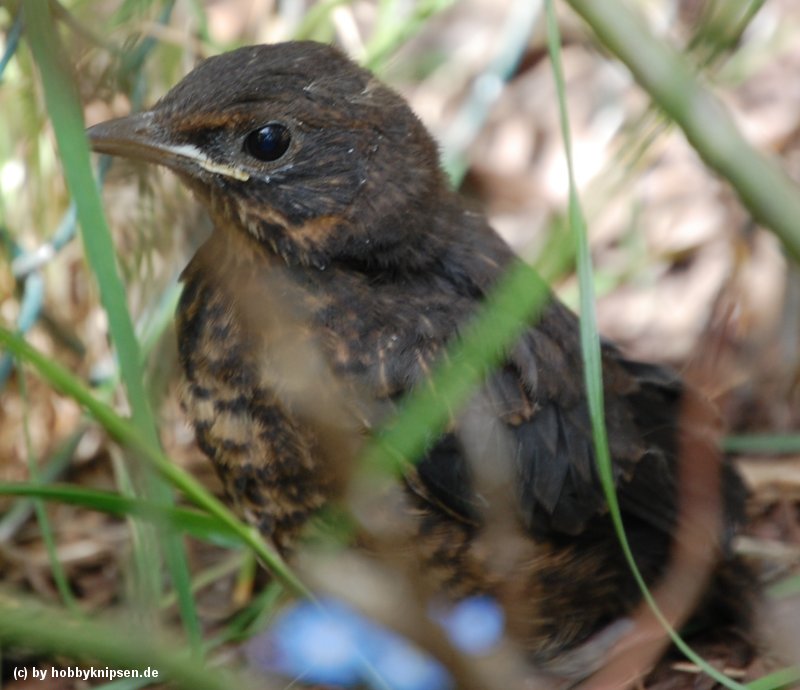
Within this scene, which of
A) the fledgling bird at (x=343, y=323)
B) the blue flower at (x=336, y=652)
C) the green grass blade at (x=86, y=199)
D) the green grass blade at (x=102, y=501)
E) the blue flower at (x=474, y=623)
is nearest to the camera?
the green grass blade at (x=86, y=199)

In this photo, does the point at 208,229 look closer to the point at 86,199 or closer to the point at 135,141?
the point at 135,141

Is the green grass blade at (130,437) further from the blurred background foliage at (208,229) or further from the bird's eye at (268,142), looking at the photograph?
the bird's eye at (268,142)

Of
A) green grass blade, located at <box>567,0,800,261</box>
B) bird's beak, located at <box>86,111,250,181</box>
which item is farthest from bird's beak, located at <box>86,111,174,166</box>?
green grass blade, located at <box>567,0,800,261</box>

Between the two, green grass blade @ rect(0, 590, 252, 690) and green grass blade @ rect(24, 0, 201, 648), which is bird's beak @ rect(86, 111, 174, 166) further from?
green grass blade @ rect(0, 590, 252, 690)

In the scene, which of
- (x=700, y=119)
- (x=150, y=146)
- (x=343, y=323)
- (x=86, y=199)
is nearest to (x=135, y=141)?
(x=150, y=146)

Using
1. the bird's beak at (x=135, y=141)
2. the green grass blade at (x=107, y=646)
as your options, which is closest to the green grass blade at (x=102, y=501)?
the green grass blade at (x=107, y=646)

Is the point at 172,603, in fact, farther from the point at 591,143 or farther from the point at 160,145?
the point at 591,143
